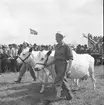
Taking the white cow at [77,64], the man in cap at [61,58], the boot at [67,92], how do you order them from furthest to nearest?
the white cow at [77,64]
the boot at [67,92]
the man in cap at [61,58]

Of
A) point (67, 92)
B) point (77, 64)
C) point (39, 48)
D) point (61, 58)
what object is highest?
point (39, 48)

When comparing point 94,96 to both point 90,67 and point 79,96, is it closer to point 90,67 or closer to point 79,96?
point 79,96

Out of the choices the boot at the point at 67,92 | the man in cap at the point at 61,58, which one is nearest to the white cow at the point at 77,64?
the man in cap at the point at 61,58

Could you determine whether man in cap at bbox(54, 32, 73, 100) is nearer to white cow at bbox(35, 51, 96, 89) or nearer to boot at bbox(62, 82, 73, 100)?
boot at bbox(62, 82, 73, 100)

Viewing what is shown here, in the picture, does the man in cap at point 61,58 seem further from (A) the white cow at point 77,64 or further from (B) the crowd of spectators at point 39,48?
(B) the crowd of spectators at point 39,48

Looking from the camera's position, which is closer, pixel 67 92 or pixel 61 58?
pixel 61 58

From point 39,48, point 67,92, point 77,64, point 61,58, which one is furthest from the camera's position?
point 39,48

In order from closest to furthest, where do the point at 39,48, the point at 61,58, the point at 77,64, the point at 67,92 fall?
1. the point at 61,58
2. the point at 67,92
3. the point at 77,64
4. the point at 39,48

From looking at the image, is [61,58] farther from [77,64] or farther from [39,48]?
[39,48]

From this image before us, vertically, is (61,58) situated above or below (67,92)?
above

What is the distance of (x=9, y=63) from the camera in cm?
1692

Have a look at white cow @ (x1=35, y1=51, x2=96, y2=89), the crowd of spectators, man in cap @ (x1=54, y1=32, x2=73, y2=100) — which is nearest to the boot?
man in cap @ (x1=54, y1=32, x2=73, y2=100)

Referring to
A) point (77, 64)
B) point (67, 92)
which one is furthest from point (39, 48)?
point (67, 92)

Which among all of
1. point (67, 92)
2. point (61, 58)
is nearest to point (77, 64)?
point (67, 92)
